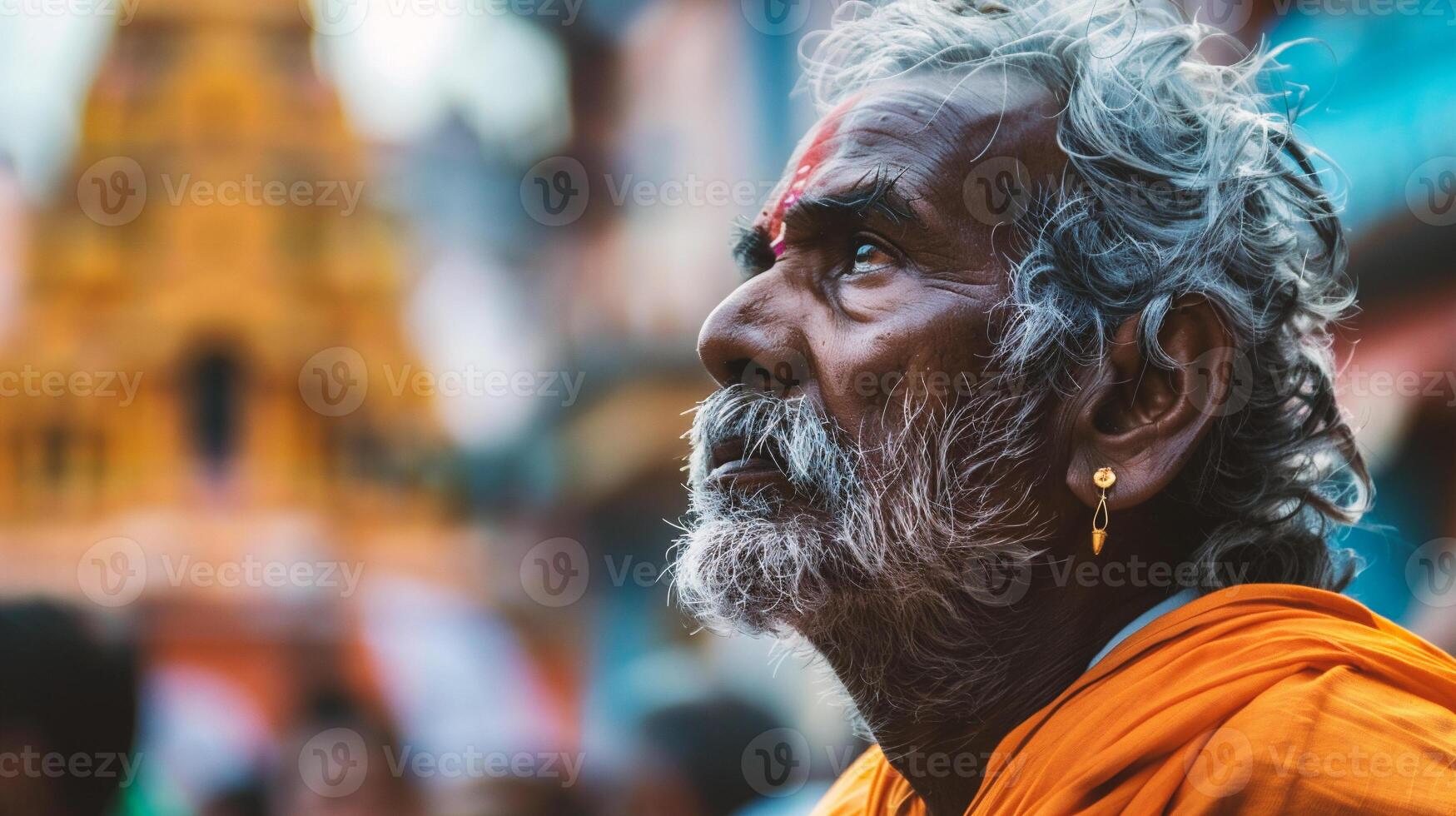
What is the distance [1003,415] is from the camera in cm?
226

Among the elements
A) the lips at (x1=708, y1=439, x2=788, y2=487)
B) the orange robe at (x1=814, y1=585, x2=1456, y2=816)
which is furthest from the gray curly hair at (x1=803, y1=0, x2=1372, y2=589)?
the lips at (x1=708, y1=439, x2=788, y2=487)

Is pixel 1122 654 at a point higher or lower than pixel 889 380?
lower

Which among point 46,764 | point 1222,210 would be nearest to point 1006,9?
point 1222,210

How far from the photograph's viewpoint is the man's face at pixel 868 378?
225 centimetres

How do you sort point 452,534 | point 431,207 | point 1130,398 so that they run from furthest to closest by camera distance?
1. point 431,207
2. point 452,534
3. point 1130,398

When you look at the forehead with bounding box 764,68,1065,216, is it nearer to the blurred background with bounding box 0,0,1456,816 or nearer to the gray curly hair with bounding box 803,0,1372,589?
the gray curly hair with bounding box 803,0,1372,589

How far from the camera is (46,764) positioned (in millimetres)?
3635

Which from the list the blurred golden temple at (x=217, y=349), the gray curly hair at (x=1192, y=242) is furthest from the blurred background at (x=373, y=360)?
the gray curly hair at (x=1192, y=242)

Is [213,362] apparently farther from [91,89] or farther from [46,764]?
[46,764]

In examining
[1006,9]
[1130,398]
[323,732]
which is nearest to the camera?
[1130,398]

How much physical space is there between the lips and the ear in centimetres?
53

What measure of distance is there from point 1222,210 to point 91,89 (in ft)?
60.8

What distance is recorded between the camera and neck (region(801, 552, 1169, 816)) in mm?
2221

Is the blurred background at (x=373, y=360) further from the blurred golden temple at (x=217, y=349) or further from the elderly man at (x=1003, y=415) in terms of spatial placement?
the elderly man at (x=1003, y=415)
